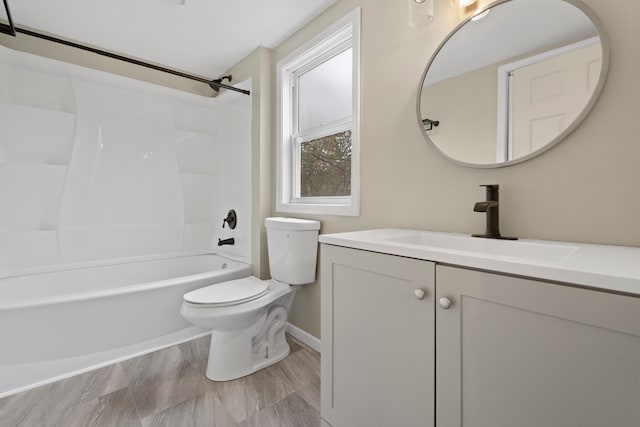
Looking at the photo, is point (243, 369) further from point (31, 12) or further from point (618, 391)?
point (31, 12)

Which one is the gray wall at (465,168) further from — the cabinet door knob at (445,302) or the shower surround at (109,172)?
the shower surround at (109,172)

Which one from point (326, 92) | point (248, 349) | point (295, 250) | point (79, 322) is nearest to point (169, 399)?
point (248, 349)

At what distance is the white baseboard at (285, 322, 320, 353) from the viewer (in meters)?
2.04

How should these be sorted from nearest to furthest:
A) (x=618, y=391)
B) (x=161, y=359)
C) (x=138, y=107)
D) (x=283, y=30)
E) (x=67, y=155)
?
(x=618, y=391)
(x=161, y=359)
(x=283, y=30)
(x=67, y=155)
(x=138, y=107)

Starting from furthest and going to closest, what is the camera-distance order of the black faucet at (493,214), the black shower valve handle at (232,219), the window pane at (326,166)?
the black shower valve handle at (232,219) < the window pane at (326,166) < the black faucet at (493,214)

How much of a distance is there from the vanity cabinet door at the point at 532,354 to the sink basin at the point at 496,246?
158 millimetres

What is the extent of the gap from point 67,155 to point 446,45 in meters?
2.78

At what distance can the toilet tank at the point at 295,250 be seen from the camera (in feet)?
6.26

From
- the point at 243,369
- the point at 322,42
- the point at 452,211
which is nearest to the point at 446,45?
the point at 452,211

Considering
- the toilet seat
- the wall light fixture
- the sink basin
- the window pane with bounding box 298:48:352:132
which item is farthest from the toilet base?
the wall light fixture

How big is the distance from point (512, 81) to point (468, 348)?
100 centimetres

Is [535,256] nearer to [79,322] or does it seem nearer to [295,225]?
[295,225]

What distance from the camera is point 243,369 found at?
1735 mm

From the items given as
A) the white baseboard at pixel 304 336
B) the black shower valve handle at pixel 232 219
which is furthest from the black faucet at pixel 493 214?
the black shower valve handle at pixel 232 219
